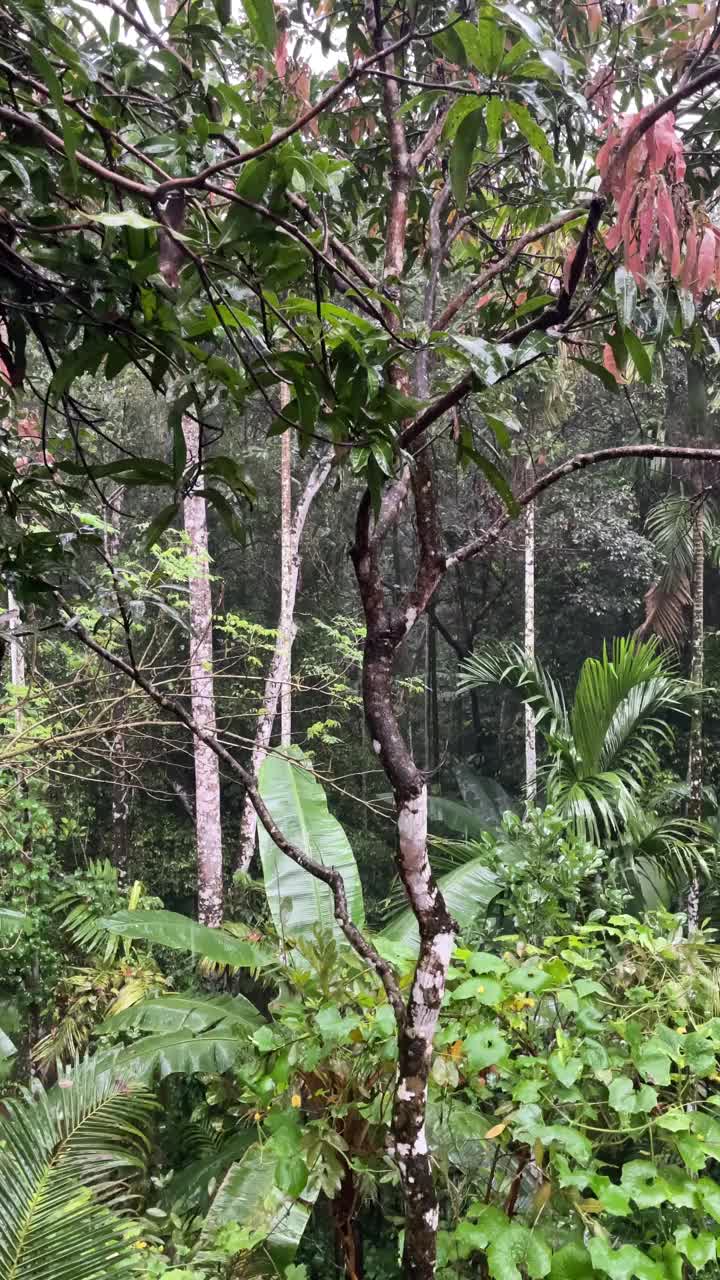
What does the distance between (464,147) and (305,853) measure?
6.67 ft

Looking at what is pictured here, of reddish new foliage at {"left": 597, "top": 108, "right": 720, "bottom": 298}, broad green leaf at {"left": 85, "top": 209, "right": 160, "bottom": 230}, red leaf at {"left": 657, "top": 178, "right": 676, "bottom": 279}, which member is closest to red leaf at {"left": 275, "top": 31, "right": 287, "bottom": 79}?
reddish new foliage at {"left": 597, "top": 108, "right": 720, "bottom": 298}

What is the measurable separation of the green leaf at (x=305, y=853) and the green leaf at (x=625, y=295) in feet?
5.91

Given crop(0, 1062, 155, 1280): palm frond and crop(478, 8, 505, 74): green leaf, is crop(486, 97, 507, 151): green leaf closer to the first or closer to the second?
crop(478, 8, 505, 74): green leaf

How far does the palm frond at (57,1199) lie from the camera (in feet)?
3.86

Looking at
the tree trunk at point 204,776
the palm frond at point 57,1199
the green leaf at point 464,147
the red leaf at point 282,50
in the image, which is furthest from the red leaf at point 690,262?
the tree trunk at point 204,776

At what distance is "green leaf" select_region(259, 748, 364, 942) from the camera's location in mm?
2545

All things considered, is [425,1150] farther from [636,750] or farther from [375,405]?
[636,750]

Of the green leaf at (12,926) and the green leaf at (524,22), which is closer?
A: the green leaf at (524,22)

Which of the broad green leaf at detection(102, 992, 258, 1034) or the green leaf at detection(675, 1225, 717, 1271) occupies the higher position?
the green leaf at detection(675, 1225, 717, 1271)

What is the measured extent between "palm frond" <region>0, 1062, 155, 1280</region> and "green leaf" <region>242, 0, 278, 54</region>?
1.53 meters

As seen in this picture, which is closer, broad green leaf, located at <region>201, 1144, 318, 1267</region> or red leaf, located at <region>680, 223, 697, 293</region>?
red leaf, located at <region>680, 223, 697, 293</region>

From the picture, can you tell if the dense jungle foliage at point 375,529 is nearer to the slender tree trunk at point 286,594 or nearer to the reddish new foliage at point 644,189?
the reddish new foliage at point 644,189

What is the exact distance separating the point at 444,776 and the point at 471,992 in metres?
7.33

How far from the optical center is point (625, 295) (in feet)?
2.57
